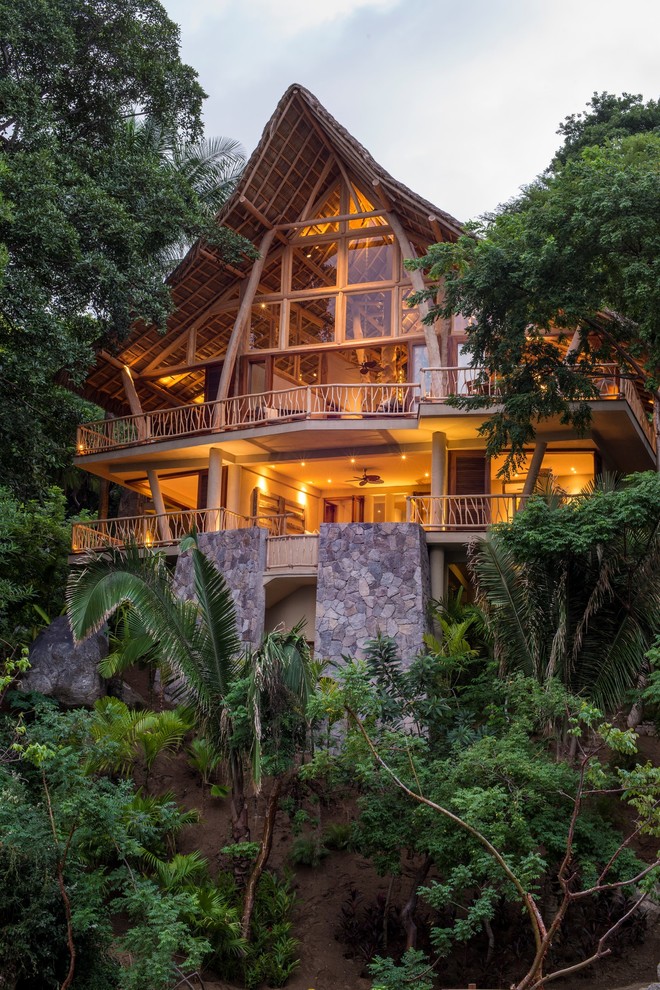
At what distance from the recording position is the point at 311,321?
23781mm

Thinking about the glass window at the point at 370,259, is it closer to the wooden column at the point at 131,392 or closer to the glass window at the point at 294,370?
the glass window at the point at 294,370

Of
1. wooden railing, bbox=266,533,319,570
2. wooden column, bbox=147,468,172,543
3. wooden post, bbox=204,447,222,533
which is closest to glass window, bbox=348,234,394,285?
wooden post, bbox=204,447,222,533

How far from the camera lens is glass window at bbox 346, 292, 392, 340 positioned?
22.8m

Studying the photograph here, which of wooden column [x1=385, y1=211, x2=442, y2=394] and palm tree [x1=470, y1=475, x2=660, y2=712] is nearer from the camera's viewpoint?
palm tree [x1=470, y1=475, x2=660, y2=712]

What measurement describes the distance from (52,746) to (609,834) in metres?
6.98

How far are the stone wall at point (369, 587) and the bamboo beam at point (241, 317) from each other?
5.46m

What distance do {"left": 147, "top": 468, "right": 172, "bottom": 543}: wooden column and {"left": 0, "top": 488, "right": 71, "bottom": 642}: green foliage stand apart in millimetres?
1915

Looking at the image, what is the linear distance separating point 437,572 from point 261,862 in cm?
718

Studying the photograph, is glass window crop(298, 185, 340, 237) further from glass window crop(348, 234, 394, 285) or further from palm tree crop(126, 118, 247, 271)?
palm tree crop(126, 118, 247, 271)

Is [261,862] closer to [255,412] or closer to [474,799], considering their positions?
[474,799]

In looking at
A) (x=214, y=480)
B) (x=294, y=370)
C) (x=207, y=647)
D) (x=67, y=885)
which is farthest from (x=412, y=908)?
(x=294, y=370)

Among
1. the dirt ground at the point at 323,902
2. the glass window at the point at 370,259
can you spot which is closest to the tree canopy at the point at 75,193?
the glass window at the point at 370,259

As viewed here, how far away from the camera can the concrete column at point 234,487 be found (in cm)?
2283

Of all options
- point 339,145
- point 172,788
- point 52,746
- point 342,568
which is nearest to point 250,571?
point 342,568
